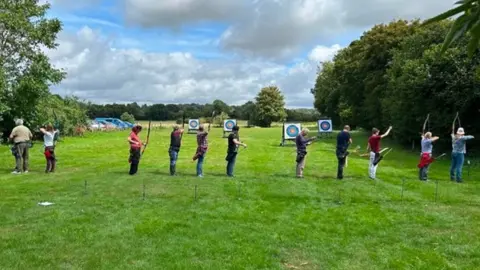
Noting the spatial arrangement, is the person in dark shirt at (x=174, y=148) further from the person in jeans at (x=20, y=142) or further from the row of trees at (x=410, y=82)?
the row of trees at (x=410, y=82)

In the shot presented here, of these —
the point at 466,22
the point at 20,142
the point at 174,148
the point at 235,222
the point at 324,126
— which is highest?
the point at 466,22

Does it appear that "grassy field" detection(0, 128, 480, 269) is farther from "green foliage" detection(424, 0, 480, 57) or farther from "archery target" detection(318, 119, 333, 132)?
"archery target" detection(318, 119, 333, 132)

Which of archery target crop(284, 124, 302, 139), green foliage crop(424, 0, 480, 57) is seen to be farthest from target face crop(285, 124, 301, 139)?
green foliage crop(424, 0, 480, 57)

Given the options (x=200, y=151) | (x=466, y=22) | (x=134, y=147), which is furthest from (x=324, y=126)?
(x=466, y=22)

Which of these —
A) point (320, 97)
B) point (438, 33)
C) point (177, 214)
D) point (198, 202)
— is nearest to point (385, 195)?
point (198, 202)

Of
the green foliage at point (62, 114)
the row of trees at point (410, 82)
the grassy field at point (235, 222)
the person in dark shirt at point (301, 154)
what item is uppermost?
the row of trees at point (410, 82)

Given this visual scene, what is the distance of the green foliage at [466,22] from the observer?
1.58 meters

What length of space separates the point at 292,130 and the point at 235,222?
86.2ft

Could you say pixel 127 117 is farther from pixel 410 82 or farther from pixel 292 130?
pixel 410 82

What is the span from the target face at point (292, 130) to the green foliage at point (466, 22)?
33.9 meters

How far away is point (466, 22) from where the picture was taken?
63.8 inches

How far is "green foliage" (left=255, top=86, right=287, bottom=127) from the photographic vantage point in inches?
3888

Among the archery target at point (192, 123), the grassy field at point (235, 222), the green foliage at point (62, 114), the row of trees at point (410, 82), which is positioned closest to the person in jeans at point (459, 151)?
the grassy field at point (235, 222)

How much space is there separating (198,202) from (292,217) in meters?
2.57
